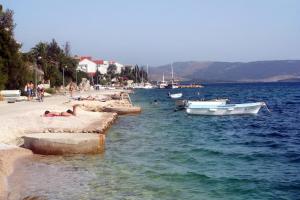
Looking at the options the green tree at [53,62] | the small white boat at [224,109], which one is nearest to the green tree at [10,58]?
the small white boat at [224,109]

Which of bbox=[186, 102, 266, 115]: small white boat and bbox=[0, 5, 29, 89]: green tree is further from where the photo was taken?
bbox=[0, 5, 29, 89]: green tree

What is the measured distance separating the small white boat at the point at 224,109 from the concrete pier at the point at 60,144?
26.9 m

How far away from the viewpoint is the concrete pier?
18672 mm

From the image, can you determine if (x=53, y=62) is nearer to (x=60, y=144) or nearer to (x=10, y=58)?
(x=10, y=58)

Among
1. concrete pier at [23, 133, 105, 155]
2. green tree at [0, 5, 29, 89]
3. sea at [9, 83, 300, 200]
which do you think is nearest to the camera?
sea at [9, 83, 300, 200]

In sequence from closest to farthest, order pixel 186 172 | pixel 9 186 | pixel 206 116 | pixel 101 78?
pixel 9 186
pixel 186 172
pixel 206 116
pixel 101 78

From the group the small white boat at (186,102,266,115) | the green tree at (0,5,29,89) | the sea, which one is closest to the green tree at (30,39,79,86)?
the green tree at (0,5,29,89)

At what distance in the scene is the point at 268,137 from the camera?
1082 inches

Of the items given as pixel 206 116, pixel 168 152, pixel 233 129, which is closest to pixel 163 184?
pixel 168 152

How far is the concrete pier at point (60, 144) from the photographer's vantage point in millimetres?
18672

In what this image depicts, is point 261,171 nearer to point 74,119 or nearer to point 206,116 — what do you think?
point 74,119

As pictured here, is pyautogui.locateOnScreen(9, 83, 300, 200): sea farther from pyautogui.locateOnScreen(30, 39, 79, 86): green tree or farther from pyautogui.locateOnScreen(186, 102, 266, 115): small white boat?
pyautogui.locateOnScreen(30, 39, 79, 86): green tree

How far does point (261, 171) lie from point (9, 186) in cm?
851

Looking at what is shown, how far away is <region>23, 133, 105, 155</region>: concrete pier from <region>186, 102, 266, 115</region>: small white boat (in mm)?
26852
